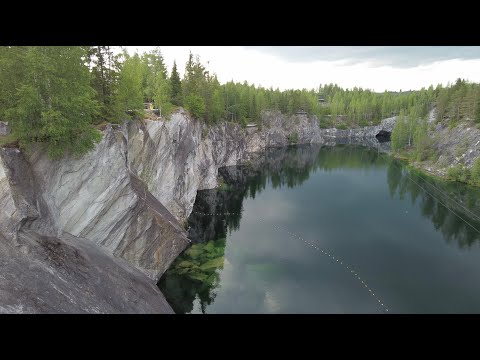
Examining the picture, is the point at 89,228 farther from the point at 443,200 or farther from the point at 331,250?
the point at 443,200

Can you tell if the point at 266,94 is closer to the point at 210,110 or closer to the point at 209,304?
the point at 210,110

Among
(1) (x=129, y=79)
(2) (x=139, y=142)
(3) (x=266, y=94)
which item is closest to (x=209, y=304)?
(2) (x=139, y=142)

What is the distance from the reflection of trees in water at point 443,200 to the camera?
1866 inches

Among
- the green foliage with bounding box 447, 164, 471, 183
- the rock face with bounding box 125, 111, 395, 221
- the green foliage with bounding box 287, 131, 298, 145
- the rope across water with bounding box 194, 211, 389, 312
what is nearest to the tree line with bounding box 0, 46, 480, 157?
the rock face with bounding box 125, 111, 395, 221

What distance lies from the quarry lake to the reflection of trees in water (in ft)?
0.60

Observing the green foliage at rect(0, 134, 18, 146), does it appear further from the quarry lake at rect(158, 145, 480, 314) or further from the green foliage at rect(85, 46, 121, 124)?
the quarry lake at rect(158, 145, 480, 314)

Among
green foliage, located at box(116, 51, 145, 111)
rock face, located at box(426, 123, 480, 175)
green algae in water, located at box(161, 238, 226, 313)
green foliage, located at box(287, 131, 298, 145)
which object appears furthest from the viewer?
green foliage, located at box(287, 131, 298, 145)

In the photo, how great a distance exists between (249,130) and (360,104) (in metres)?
85.4

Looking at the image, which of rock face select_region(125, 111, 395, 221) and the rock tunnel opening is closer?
rock face select_region(125, 111, 395, 221)

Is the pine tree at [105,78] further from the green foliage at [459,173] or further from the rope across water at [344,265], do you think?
the green foliage at [459,173]

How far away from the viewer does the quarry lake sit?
102 ft

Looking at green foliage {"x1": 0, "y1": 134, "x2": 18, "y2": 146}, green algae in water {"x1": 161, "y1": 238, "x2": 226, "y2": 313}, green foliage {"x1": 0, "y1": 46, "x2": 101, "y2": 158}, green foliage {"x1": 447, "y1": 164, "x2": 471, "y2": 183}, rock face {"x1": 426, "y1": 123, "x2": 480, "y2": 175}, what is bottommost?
green algae in water {"x1": 161, "y1": 238, "x2": 226, "y2": 313}

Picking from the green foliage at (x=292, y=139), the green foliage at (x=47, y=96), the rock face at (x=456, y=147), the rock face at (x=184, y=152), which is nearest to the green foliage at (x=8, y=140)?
the green foliage at (x=47, y=96)

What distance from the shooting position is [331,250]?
135 ft
